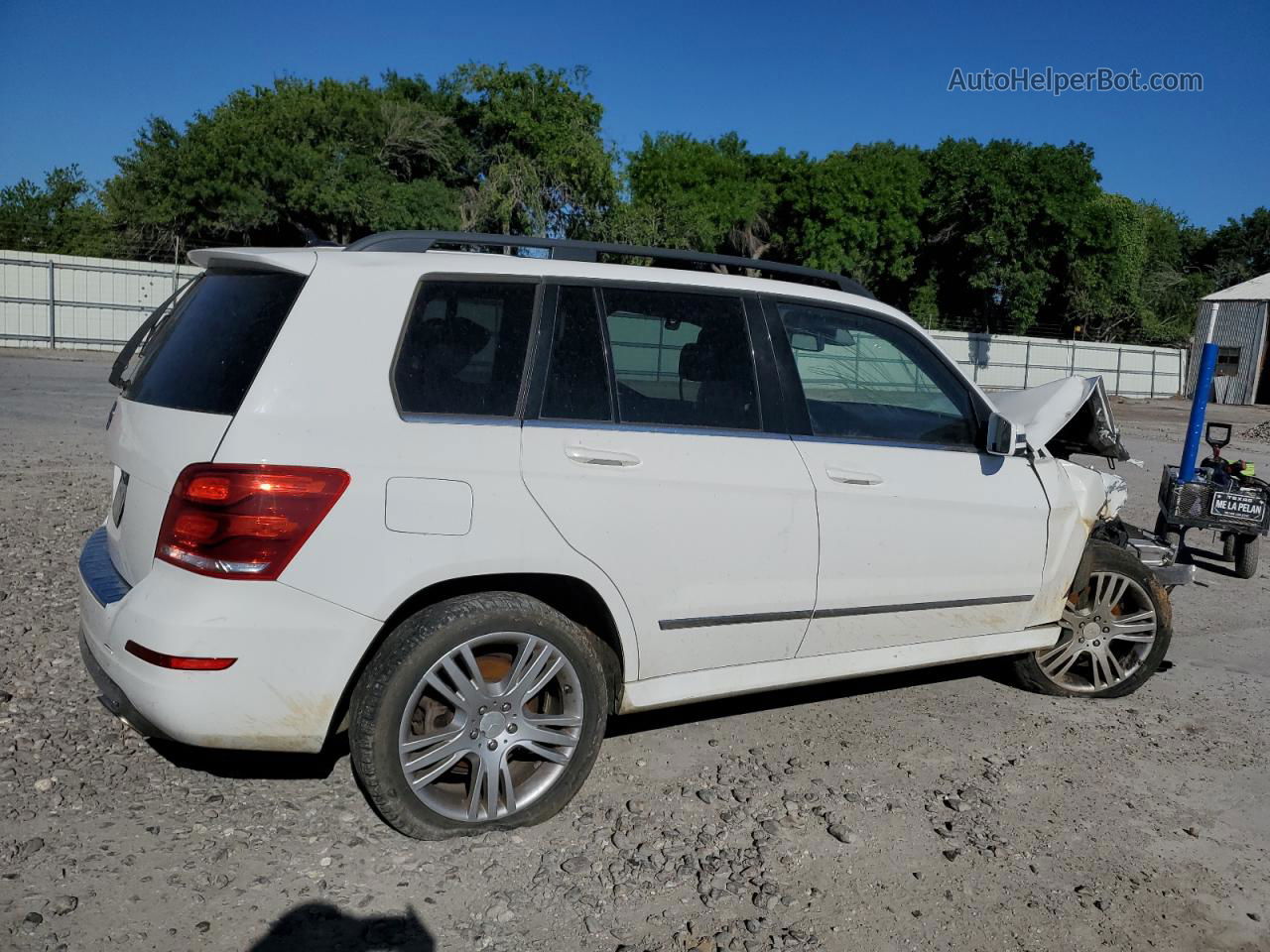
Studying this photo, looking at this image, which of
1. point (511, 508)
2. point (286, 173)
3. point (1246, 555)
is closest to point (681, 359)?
point (511, 508)

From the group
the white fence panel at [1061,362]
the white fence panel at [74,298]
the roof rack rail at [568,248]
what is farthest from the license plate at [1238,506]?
the white fence panel at [1061,362]

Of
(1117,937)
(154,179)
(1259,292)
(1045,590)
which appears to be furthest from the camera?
(1259,292)

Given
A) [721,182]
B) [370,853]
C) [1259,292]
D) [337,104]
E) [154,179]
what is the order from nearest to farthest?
[370,853], [154,179], [337,104], [1259,292], [721,182]

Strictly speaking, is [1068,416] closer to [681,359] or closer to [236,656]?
[681,359]

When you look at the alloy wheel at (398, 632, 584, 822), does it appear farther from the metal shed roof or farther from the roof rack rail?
the metal shed roof

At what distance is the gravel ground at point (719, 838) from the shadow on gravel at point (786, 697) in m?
0.02

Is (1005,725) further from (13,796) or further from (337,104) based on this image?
(337,104)

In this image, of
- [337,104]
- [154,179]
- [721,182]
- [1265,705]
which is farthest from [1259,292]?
[1265,705]

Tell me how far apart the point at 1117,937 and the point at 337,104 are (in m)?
38.8

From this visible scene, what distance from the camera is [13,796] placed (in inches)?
139

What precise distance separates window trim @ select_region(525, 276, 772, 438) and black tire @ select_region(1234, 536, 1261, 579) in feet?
19.6

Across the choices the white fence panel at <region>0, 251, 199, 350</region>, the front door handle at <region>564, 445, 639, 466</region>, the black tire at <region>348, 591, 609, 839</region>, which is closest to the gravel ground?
the black tire at <region>348, 591, 609, 839</region>

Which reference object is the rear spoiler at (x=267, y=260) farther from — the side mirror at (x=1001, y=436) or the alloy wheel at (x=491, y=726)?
the side mirror at (x=1001, y=436)

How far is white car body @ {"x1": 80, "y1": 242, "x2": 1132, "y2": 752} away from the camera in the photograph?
308 cm
